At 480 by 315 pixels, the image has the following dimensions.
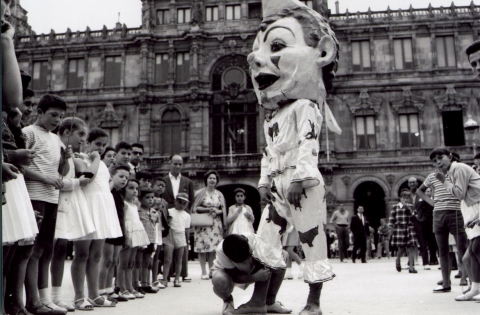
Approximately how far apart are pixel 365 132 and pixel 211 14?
10134 mm

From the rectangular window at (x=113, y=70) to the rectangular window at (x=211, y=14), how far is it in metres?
5.15

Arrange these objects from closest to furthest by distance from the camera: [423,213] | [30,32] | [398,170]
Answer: [423,213], [398,170], [30,32]

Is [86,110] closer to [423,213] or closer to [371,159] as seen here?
[371,159]

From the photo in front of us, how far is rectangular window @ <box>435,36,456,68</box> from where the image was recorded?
1013 inches

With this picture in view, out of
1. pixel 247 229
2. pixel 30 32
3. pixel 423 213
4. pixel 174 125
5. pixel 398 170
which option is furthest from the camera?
pixel 30 32

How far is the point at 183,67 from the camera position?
1078 inches

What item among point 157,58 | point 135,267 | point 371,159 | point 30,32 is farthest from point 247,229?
point 30,32

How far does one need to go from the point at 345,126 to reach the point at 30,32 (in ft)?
59.4

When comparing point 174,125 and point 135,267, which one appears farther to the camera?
A: point 174,125

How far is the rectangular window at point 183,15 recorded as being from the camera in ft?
90.9

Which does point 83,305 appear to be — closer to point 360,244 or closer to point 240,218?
point 240,218

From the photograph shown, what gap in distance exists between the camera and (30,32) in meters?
29.1

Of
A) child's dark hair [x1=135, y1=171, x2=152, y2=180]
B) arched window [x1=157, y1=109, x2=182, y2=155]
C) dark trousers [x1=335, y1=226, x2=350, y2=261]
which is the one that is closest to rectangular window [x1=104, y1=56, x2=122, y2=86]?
arched window [x1=157, y1=109, x2=182, y2=155]

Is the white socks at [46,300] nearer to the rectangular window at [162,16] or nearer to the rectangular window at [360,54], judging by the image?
the rectangular window at [360,54]
